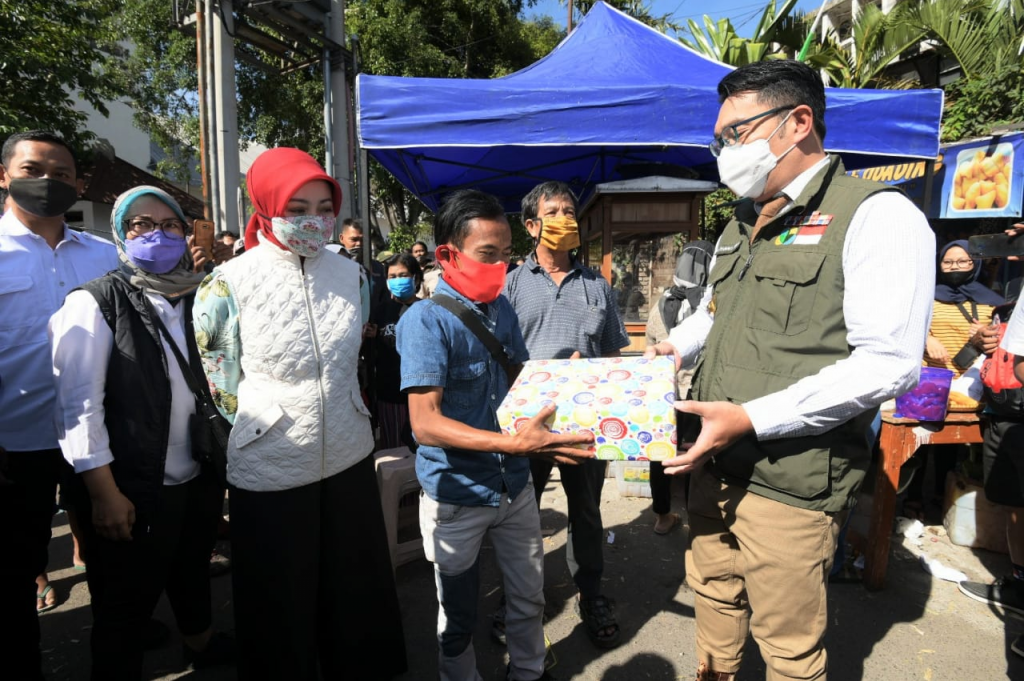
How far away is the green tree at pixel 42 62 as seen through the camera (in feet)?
25.9

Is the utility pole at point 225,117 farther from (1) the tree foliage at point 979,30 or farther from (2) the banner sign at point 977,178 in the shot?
(1) the tree foliage at point 979,30

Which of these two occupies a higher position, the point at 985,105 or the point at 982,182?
the point at 985,105

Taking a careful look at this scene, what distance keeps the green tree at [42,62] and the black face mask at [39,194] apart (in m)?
7.49

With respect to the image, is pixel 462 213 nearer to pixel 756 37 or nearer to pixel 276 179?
pixel 276 179

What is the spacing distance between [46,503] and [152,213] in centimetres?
133

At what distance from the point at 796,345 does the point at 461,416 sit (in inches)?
41.7

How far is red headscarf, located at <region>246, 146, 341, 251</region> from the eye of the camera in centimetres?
178

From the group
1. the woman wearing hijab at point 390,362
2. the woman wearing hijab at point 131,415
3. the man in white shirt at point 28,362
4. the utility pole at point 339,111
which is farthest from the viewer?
the utility pole at point 339,111

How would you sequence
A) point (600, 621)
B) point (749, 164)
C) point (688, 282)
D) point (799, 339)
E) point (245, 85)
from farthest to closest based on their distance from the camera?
1. point (245, 85)
2. point (688, 282)
3. point (600, 621)
4. point (749, 164)
5. point (799, 339)

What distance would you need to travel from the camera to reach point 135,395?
5.96 feet

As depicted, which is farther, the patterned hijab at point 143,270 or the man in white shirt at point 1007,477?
the man in white shirt at point 1007,477

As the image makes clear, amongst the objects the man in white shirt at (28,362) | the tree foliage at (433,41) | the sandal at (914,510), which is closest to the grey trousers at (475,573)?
the man in white shirt at (28,362)

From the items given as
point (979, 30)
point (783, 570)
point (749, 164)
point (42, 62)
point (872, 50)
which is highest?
point (872, 50)

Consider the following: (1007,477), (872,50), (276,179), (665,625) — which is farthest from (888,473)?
(872,50)
